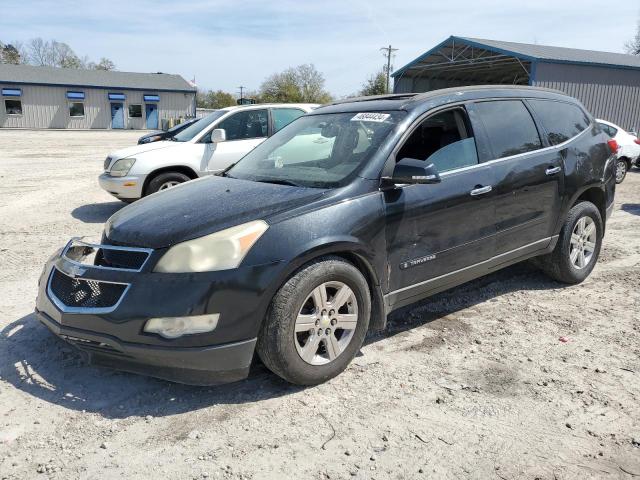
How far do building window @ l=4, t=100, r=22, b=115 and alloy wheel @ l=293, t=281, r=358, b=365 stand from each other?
45865mm

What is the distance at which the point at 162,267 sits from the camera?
9.59 ft

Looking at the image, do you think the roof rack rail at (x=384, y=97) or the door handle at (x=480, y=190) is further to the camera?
the roof rack rail at (x=384, y=97)

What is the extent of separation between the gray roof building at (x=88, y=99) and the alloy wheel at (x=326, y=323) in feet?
129

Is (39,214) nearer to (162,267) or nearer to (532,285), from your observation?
(162,267)

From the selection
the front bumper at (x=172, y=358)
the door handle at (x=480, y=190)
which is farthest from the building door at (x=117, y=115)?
the front bumper at (x=172, y=358)

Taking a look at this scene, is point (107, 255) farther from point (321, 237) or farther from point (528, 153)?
point (528, 153)

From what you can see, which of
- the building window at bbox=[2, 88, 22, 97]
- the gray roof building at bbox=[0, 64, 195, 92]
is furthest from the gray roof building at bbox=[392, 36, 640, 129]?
the building window at bbox=[2, 88, 22, 97]

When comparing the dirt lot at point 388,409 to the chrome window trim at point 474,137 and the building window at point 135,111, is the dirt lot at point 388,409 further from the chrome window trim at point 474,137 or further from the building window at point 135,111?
the building window at point 135,111

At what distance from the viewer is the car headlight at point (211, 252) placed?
2906 millimetres

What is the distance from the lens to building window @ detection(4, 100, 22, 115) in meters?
41.1

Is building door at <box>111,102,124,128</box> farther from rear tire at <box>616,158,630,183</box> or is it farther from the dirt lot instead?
the dirt lot

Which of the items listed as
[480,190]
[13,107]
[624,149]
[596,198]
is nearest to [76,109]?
[13,107]

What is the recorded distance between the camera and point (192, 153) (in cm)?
834

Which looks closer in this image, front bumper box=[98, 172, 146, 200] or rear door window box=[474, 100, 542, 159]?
rear door window box=[474, 100, 542, 159]
